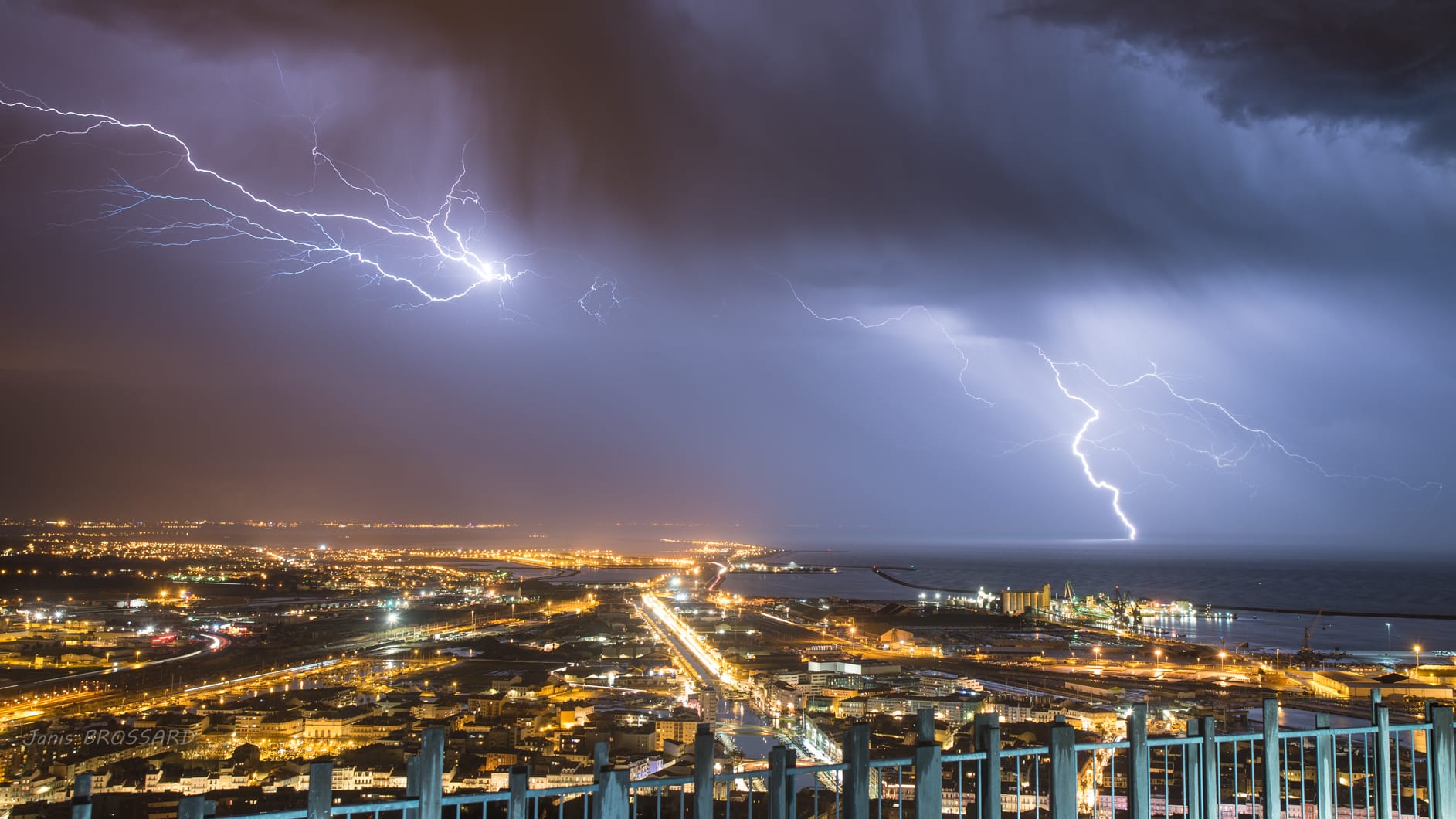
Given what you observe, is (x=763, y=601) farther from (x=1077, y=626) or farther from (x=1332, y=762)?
(x=1332, y=762)

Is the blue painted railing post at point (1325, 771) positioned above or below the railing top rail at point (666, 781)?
below

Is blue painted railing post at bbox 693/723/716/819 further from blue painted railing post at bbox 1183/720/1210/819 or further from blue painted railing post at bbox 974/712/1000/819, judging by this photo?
blue painted railing post at bbox 1183/720/1210/819

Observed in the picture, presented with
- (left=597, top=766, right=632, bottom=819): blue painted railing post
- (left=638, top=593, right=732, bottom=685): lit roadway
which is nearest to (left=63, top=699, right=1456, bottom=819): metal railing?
(left=597, top=766, right=632, bottom=819): blue painted railing post

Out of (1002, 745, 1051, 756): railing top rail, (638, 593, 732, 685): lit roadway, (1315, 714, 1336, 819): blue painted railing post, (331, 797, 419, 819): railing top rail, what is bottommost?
(638, 593, 732, 685): lit roadway

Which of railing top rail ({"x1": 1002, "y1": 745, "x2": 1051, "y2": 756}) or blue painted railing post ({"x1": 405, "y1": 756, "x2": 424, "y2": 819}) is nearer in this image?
blue painted railing post ({"x1": 405, "y1": 756, "x2": 424, "y2": 819})

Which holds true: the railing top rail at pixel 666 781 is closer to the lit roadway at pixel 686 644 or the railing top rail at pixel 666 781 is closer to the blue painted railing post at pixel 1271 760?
the blue painted railing post at pixel 1271 760

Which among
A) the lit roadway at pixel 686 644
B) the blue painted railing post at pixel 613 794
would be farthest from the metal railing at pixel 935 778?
the lit roadway at pixel 686 644

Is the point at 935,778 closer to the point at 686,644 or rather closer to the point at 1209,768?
the point at 1209,768

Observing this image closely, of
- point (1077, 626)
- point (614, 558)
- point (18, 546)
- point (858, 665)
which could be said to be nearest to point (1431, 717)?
point (858, 665)
